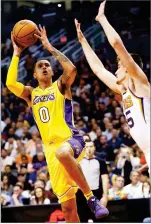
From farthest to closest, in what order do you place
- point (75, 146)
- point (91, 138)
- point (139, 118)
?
point (91, 138) < point (75, 146) < point (139, 118)

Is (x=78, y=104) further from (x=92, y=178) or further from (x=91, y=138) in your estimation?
(x=92, y=178)

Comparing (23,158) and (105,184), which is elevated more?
(105,184)

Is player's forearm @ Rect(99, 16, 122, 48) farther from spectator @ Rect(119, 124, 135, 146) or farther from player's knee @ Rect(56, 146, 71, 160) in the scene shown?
spectator @ Rect(119, 124, 135, 146)

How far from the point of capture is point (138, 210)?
9.55 m

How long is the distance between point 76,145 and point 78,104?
8978mm

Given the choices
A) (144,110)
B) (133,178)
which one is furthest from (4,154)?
(144,110)

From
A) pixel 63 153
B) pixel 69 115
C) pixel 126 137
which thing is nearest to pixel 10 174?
pixel 126 137

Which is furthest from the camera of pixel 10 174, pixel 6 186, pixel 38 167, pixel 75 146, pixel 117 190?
pixel 38 167

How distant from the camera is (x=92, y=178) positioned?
841 centimetres

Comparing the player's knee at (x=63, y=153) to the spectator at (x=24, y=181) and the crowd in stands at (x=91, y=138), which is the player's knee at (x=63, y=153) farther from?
the spectator at (x=24, y=181)

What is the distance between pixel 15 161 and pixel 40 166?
36.7 inches

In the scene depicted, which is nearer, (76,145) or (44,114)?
(76,145)

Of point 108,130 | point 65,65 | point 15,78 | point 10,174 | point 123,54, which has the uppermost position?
point 123,54

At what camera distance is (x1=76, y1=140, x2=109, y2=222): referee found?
26.8ft
